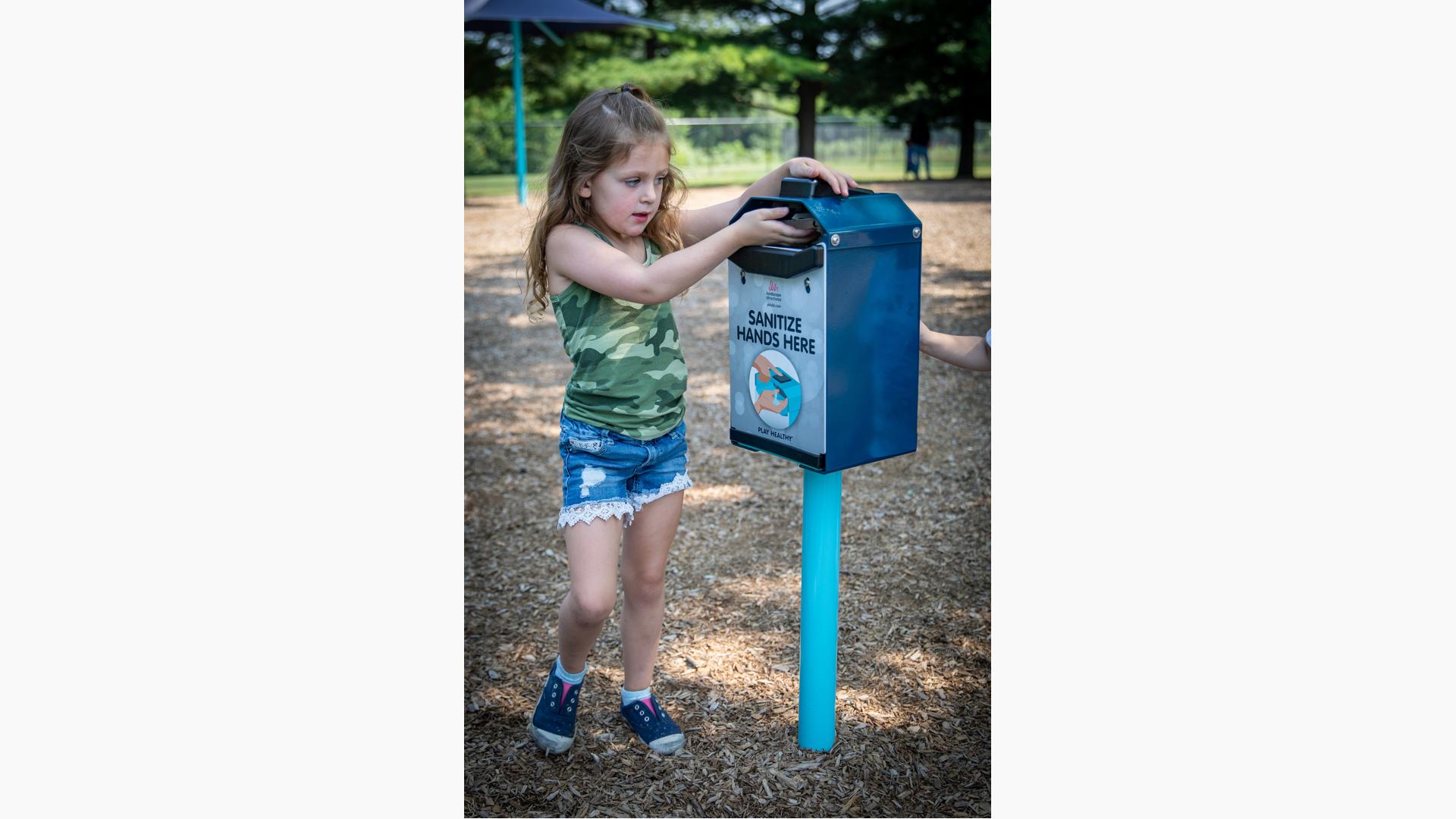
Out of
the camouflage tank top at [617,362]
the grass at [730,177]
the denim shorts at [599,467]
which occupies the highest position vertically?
the grass at [730,177]

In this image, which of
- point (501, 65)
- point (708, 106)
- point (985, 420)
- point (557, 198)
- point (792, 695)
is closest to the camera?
point (557, 198)

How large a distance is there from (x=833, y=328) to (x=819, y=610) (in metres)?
0.70

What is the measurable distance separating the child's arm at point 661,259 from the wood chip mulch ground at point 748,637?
0.68 meters

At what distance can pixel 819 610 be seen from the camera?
100 inches

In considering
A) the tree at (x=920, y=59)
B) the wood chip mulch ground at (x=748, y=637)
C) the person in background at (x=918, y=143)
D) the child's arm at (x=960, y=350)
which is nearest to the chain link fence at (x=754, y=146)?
the person in background at (x=918, y=143)

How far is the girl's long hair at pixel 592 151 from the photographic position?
2.29 meters

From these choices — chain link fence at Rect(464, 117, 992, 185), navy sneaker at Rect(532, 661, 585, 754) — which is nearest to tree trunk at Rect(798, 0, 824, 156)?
chain link fence at Rect(464, 117, 992, 185)

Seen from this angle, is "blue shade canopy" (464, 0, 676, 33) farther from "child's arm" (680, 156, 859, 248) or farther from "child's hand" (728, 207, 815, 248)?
"child's hand" (728, 207, 815, 248)

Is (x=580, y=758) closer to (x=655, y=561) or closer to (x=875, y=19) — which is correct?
(x=655, y=561)

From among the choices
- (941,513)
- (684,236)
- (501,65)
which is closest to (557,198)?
(684,236)

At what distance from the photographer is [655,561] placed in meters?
2.56

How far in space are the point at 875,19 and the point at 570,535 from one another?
19.4m

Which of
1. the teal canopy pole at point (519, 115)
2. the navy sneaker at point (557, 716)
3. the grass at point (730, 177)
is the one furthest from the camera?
the grass at point (730, 177)

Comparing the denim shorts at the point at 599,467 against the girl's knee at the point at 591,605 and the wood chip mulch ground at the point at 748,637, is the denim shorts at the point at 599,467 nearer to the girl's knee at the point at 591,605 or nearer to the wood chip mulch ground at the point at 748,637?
the girl's knee at the point at 591,605
